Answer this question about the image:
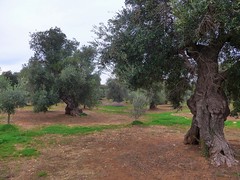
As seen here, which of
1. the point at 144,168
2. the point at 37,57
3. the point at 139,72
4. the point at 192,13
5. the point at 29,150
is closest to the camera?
the point at 192,13

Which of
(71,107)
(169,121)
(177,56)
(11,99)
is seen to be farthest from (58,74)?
(177,56)

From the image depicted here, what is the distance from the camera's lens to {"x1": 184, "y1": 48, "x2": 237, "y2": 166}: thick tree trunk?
11.2m

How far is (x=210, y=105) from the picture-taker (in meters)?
11.6

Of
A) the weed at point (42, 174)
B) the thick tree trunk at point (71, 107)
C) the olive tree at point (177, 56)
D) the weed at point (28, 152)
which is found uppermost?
the olive tree at point (177, 56)

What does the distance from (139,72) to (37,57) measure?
26.7 m

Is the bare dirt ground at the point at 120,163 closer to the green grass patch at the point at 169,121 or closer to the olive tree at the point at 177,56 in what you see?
the olive tree at the point at 177,56

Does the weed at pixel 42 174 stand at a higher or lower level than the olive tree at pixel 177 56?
lower

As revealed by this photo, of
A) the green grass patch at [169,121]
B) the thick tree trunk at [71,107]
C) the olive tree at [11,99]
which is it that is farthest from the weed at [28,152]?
the thick tree trunk at [71,107]

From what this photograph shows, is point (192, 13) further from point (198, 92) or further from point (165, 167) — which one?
point (165, 167)

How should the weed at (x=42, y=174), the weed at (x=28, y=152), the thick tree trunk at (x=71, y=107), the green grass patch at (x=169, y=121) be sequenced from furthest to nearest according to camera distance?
the thick tree trunk at (x=71, y=107) < the green grass patch at (x=169, y=121) < the weed at (x=28, y=152) < the weed at (x=42, y=174)

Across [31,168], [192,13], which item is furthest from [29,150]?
[192,13]

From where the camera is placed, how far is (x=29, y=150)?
14219 millimetres

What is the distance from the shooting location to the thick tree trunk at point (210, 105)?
36.8 feet

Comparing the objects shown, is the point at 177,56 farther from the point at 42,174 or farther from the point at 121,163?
the point at 42,174
